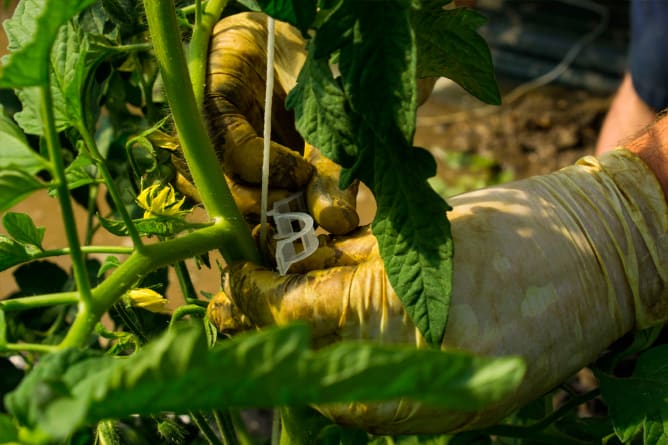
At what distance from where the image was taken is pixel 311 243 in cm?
98

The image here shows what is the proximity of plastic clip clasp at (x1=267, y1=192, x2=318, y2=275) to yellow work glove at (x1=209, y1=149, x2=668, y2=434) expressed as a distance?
25 millimetres

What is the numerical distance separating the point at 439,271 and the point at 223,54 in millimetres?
450

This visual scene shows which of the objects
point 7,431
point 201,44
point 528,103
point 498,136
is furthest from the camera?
point 528,103

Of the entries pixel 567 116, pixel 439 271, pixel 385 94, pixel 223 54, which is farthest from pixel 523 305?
pixel 567 116

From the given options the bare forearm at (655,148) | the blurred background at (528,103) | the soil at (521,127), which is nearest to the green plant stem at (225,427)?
the bare forearm at (655,148)

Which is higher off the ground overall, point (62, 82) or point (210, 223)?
point (62, 82)

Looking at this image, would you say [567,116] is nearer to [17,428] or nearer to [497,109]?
[497,109]

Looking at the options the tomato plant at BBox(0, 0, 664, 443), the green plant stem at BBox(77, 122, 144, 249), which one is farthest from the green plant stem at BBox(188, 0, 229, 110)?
the green plant stem at BBox(77, 122, 144, 249)

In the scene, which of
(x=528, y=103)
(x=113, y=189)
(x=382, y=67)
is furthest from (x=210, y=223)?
(x=528, y=103)

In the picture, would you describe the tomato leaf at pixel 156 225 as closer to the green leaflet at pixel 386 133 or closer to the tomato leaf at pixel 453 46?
the green leaflet at pixel 386 133

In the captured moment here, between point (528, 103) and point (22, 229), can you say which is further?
point (528, 103)

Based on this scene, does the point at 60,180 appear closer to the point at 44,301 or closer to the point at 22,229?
the point at 44,301

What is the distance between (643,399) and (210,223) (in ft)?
1.93

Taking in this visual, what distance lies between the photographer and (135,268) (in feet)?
2.62
